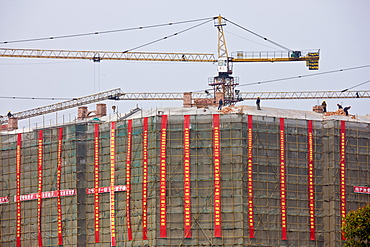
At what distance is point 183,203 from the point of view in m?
126

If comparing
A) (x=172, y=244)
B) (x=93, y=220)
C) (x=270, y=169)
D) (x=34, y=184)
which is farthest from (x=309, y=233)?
(x=34, y=184)

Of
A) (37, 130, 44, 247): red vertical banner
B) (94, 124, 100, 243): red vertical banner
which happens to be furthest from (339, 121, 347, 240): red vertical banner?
(37, 130, 44, 247): red vertical banner

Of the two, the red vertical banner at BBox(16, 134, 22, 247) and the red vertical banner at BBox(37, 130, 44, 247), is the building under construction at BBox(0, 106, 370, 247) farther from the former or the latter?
the red vertical banner at BBox(16, 134, 22, 247)

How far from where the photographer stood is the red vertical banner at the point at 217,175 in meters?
125

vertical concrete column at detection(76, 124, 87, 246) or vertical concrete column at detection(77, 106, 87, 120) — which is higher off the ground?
vertical concrete column at detection(77, 106, 87, 120)

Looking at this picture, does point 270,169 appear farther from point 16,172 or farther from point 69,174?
point 16,172

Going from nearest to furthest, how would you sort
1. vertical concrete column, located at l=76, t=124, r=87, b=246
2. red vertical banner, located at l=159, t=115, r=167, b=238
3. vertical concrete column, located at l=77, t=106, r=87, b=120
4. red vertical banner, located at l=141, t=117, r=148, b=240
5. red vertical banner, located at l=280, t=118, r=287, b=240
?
red vertical banner, located at l=159, t=115, r=167, b=238 → red vertical banner, located at l=280, t=118, r=287, b=240 → red vertical banner, located at l=141, t=117, r=148, b=240 → vertical concrete column, located at l=76, t=124, r=87, b=246 → vertical concrete column, located at l=77, t=106, r=87, b=120

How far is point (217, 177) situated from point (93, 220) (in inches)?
756

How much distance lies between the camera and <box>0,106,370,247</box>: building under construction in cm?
12612

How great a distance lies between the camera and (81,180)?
137 m

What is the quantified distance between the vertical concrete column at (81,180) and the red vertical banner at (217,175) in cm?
2008

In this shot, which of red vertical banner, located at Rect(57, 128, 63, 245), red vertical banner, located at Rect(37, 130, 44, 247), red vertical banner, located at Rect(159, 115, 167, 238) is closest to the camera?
red vertical banner, located at Rect(159, 115, 167, 238)

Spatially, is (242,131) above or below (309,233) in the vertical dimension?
above

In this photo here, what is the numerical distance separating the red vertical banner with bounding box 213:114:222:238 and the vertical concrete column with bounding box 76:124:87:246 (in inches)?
791
